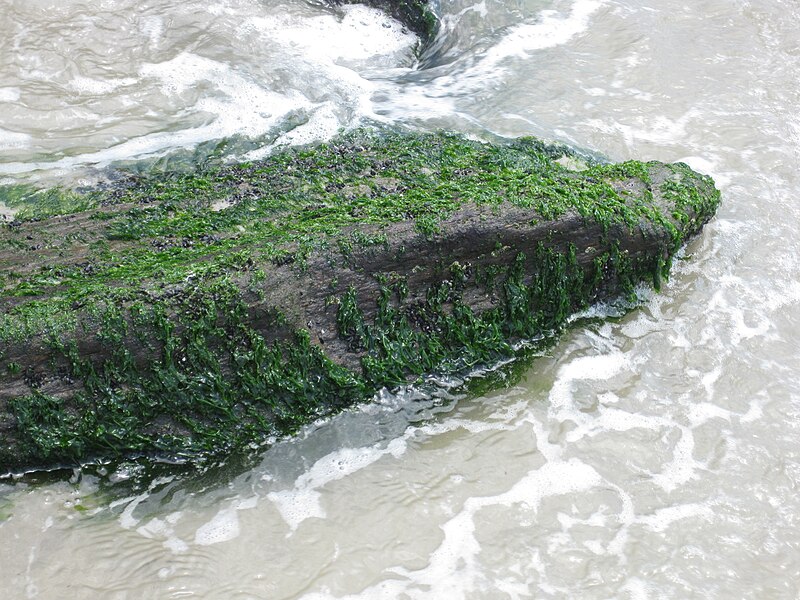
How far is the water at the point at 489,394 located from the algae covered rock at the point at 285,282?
0.84 ft

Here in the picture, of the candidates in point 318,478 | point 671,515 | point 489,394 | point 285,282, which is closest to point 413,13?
point 285,282

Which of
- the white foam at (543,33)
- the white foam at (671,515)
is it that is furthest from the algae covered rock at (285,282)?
the white foam at (543,33)

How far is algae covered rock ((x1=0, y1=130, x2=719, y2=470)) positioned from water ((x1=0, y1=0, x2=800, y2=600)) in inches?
10.1

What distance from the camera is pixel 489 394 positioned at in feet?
16.0

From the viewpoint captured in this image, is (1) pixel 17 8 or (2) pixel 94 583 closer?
(2) pixel 94 583

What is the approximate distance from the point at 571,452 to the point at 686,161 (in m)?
3.36

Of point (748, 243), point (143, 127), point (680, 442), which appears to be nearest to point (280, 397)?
point (680, 442)

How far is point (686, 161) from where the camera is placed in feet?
22.2

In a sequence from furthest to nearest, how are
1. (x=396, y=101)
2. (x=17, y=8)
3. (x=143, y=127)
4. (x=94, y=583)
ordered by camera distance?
(x=17, y=8) < (x=396, y=101) < (x=143, y=127) < (x=94, y=583)

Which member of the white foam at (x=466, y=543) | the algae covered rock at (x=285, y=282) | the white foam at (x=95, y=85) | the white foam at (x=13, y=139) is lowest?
the white foam at (x=466, y=543)

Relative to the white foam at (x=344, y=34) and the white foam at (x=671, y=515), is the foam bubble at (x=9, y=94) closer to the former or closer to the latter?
the white foam at (x=344, y=34)

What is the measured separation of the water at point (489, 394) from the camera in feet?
12.9

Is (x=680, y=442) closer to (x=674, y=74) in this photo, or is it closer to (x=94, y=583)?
(x=94, y=583)

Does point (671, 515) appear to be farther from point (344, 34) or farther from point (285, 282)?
point (344, 34)
